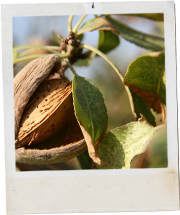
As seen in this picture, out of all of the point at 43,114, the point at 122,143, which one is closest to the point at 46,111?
the point at 43,114

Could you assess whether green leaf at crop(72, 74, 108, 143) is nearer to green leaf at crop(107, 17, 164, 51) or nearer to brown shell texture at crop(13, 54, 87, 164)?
brown shell texture at crop(13, 54, 87, 164)

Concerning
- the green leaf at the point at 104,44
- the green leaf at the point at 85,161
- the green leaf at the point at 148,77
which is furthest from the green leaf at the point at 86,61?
the green leaf at the point at 85,161

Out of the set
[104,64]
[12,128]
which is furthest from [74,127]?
[104,64]

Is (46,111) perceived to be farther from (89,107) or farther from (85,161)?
(85,161)

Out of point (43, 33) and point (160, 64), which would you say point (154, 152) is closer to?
point (160, 64)

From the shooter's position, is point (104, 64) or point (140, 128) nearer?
point (140, 128)

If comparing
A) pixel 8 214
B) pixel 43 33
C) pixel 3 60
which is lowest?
pixel 8 214
